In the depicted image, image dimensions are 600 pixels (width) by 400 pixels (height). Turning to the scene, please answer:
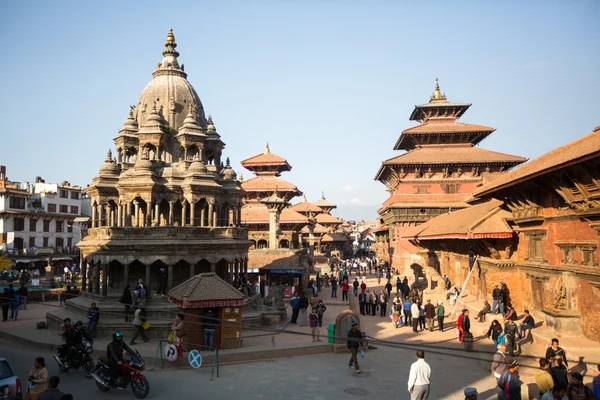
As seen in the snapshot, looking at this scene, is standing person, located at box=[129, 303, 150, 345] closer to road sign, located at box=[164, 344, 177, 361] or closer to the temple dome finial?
road sign, located at box=[164, 344, 177, 361]

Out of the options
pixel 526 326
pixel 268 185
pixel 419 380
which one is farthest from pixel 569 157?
pixel 268 185

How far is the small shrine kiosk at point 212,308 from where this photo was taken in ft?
50.3

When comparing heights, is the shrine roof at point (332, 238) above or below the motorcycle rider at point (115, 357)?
above

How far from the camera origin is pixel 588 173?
11.3 m

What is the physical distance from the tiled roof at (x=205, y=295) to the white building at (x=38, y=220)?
40.3 m

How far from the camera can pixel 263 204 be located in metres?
44.9

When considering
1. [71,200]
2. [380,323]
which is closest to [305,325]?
[380,323]

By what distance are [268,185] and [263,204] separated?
3.21 m

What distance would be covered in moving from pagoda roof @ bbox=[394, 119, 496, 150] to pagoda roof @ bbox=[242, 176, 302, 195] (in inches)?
495

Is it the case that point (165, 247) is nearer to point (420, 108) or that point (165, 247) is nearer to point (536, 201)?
point (536, 201)

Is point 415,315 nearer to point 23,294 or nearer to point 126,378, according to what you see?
point 126,378

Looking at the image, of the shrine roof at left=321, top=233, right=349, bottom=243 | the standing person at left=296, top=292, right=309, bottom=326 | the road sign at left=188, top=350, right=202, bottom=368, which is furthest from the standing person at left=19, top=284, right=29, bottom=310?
the shrine roof at left=321, top=233, right=349, bottom=243

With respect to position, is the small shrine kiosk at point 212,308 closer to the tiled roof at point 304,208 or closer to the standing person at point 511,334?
the standing person at point 511,334

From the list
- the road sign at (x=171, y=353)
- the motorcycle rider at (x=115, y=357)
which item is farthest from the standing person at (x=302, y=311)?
the motorcycle rider at (x=115, y=357)
